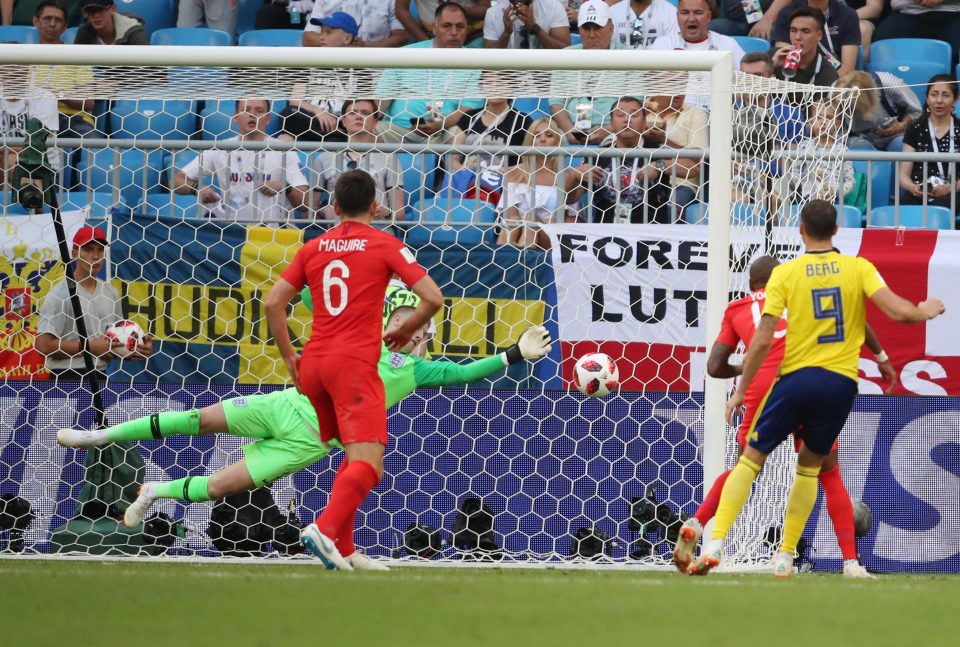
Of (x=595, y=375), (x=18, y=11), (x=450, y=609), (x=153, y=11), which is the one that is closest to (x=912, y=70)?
(x=595, y=375)

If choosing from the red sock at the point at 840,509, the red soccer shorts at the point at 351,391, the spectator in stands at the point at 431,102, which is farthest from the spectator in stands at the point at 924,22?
the red soccer shorts at the point at 351,391

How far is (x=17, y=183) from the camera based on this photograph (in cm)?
821

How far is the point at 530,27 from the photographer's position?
37.9 ft

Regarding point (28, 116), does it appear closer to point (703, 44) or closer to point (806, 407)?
point (703, 44)

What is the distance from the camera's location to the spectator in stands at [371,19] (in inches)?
474

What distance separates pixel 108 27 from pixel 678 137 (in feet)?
18.6

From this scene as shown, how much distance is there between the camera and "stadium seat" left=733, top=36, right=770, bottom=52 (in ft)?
38.7

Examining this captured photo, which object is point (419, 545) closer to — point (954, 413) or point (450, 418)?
point (450, 418)

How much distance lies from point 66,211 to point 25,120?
2.96 ft

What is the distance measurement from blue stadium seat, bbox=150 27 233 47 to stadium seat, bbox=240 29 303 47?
22cm

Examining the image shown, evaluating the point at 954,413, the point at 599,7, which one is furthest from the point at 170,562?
the point at 599,7

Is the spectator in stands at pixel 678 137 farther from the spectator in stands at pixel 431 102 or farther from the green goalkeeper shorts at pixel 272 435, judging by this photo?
the green goalkeeper shorts at pixel 272 435

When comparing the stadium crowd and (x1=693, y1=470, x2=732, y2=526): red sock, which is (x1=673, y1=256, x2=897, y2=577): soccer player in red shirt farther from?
the stadium crowd

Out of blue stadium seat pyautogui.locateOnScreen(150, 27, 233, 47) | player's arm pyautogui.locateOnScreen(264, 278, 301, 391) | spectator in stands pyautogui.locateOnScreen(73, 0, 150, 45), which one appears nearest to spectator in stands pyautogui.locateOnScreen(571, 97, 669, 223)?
player's arm pyautogui.locateOnScreen(264, 278, 301, 391)
